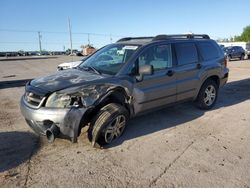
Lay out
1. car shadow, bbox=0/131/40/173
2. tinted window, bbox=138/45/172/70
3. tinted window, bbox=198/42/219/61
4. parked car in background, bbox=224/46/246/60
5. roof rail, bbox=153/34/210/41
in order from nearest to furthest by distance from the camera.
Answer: car shadow, bbox=0/131/40/173 < tinted window, bbox=138/45/172/70 < roof rail, bbox=153/34/210/41 < tinted window, bbox=198/42/219/61 < parked car in background, bbox=224/46/246/60

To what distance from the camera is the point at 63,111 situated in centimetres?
395

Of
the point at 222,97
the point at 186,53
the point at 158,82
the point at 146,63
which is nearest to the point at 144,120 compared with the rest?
the point at 158,82

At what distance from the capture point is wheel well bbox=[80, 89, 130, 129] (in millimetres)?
4245

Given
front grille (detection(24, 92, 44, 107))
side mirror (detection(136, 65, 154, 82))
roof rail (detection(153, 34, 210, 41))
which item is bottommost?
front grille (detection(24, 92, 44, 107))

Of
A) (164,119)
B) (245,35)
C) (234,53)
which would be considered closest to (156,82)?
(164,119)

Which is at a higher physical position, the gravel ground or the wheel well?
the wheel well

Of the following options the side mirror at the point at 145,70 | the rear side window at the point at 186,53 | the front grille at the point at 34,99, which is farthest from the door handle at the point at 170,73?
the front grille at the point at 34,99

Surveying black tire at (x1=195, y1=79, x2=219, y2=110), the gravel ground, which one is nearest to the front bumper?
the gravel ground

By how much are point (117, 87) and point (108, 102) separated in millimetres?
317

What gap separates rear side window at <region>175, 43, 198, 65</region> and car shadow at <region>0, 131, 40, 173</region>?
130 inches

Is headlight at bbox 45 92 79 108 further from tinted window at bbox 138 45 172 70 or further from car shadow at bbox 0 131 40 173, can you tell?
tinted window at bbox 138 45 172 70

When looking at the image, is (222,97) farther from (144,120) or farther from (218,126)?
(144,120)

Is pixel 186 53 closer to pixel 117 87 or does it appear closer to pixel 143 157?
pixel 117 87

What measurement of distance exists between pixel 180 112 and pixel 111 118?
2609 millimetres
